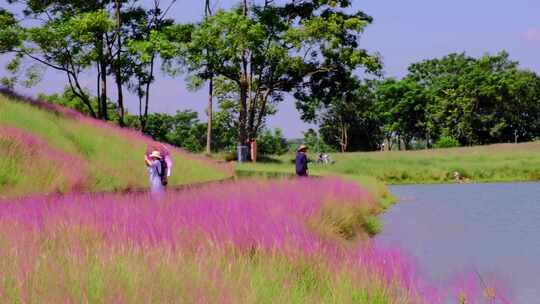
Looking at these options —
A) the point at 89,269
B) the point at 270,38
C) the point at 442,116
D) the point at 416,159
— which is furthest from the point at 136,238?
the point at 442,116

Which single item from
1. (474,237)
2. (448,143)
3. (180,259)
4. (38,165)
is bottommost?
(474,237)

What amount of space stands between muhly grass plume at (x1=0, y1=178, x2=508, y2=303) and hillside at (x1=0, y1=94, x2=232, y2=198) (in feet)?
21.8

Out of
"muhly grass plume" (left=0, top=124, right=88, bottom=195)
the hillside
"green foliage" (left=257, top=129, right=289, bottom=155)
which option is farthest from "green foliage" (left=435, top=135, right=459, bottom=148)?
"muhly grass plume" (left=0, top=124, right=88, bottom=195)

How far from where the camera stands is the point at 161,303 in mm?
4434

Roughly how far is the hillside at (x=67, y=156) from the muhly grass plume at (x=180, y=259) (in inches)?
261

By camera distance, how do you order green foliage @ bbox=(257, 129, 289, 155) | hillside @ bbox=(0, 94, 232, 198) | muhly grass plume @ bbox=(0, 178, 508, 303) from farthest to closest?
green foliage @ bbox=(257, 129, 289, 155)
hillside @ bbox=(0, 94, 232, 198)
muhly grass plume @ bbox=(0, 178, 508, 303)

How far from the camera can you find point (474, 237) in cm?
1628

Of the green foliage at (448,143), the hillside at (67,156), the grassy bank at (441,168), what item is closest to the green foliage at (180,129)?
the green foliage at (448,143)

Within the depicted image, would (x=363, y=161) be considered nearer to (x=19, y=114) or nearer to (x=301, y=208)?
(x=19, y=114)

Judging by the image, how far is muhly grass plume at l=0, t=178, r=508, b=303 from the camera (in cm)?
475

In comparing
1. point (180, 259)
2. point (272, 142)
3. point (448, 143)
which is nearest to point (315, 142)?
point (272, 142)

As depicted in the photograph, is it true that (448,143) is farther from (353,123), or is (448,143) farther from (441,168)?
(441,168)

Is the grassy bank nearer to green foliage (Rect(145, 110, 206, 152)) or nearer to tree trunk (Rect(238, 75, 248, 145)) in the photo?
tree trunk (Rect(238, 75, 248, 145))

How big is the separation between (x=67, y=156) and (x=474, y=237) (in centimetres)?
1108
